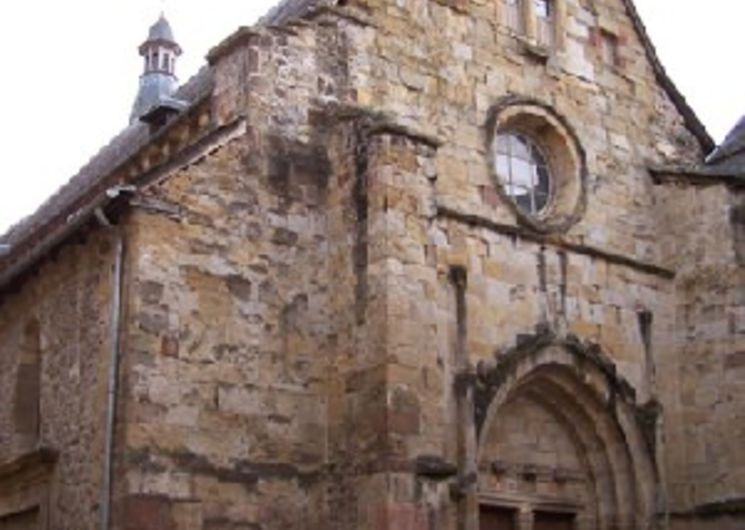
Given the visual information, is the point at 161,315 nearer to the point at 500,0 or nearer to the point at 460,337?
the point at 460,337

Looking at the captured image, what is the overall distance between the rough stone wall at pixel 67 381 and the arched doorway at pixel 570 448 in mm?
4596

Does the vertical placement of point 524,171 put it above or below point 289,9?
below

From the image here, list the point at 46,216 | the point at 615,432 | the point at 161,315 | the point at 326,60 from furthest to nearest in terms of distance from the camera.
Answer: the point at 46,216 < the point at 615,432 < the point at 326,60 < the point at 161,315

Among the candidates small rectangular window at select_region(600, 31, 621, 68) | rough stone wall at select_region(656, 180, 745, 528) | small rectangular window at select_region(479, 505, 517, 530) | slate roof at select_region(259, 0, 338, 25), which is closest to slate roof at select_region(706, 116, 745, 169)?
rough stone wall at select_region(656, 180, 745, 528)

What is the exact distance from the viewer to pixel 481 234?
14.9 m

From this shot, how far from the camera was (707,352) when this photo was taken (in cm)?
1627

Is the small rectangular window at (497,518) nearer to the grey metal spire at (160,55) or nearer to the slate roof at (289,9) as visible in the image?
Answer: the slate roof at (289,9)

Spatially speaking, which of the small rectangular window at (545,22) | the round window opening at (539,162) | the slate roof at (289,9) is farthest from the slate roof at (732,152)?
the slate roof at (289,9)

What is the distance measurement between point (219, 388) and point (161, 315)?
0.94 meters

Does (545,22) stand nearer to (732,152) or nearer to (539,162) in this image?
(539,162)

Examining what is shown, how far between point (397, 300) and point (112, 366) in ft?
9.56

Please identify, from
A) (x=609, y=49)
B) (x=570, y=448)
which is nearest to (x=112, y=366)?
(x=570, y=448)

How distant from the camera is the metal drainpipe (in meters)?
12.1

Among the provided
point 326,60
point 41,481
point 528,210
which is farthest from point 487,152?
point 41,481
